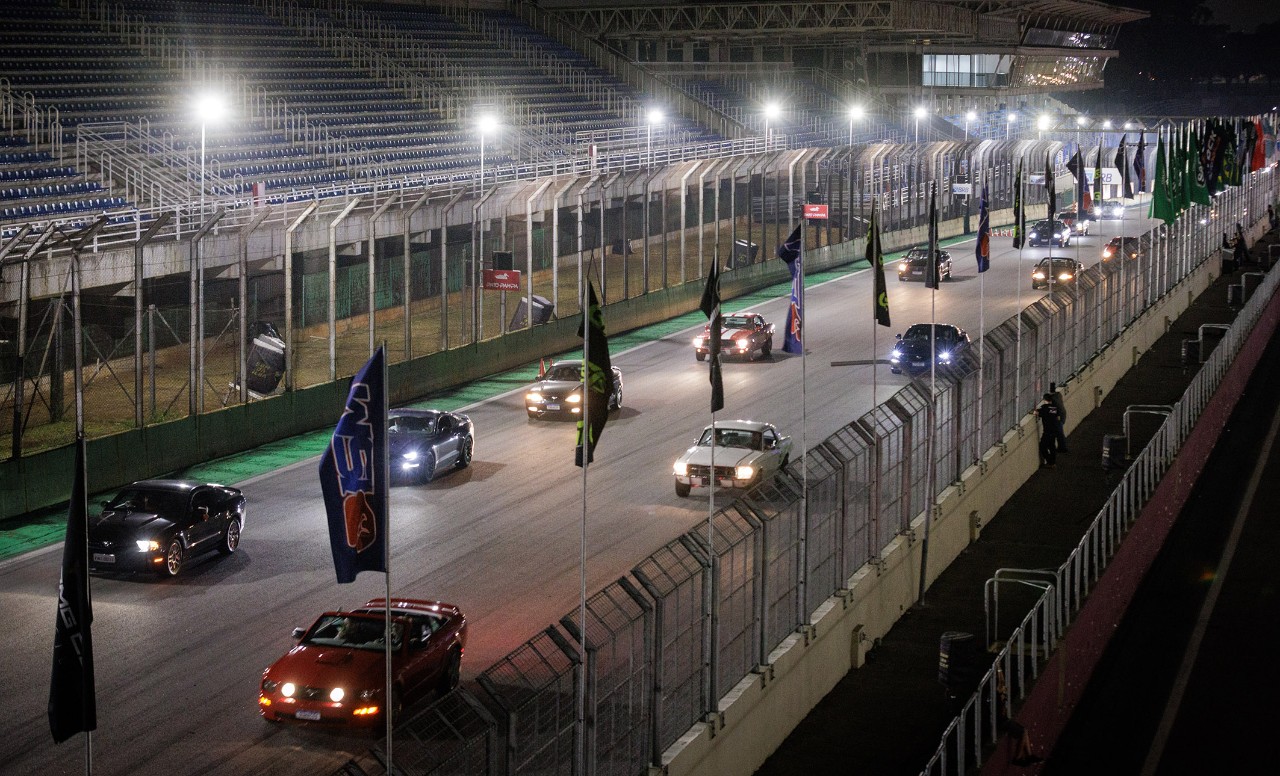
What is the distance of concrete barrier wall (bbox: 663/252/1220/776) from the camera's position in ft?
55.0

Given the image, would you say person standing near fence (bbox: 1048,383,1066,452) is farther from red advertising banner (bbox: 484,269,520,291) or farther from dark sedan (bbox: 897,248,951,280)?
dark sedan (bbox: 897,248,951,280)

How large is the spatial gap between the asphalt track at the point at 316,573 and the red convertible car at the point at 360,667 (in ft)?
1.31

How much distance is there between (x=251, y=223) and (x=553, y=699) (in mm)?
22116

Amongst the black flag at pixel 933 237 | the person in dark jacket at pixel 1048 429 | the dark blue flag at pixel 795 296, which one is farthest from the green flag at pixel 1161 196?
the dark blue flag at pixel 795 296

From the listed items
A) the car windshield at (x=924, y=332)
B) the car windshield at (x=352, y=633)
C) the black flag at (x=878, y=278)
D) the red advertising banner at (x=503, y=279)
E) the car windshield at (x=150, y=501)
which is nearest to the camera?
the car windshield at (x=352, y=633)

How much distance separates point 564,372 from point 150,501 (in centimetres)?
1387

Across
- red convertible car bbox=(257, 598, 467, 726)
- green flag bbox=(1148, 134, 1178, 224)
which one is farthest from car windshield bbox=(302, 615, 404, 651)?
green flag bbox=(1148, 134, 1178, 224)

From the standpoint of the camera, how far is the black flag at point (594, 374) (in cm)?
1553

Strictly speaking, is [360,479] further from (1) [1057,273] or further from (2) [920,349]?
(1) [1057,273]

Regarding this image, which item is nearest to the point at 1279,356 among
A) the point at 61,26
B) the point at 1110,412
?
the point at 1110,412

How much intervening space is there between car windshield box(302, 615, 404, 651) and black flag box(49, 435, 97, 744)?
5.40 meters

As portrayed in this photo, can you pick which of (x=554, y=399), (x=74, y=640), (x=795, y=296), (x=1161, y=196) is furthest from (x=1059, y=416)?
(x=74, y=640)

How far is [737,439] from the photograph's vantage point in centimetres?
2975

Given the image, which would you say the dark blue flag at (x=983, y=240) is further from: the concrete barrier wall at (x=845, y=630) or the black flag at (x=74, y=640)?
the black flag at (x=74, y=640)
